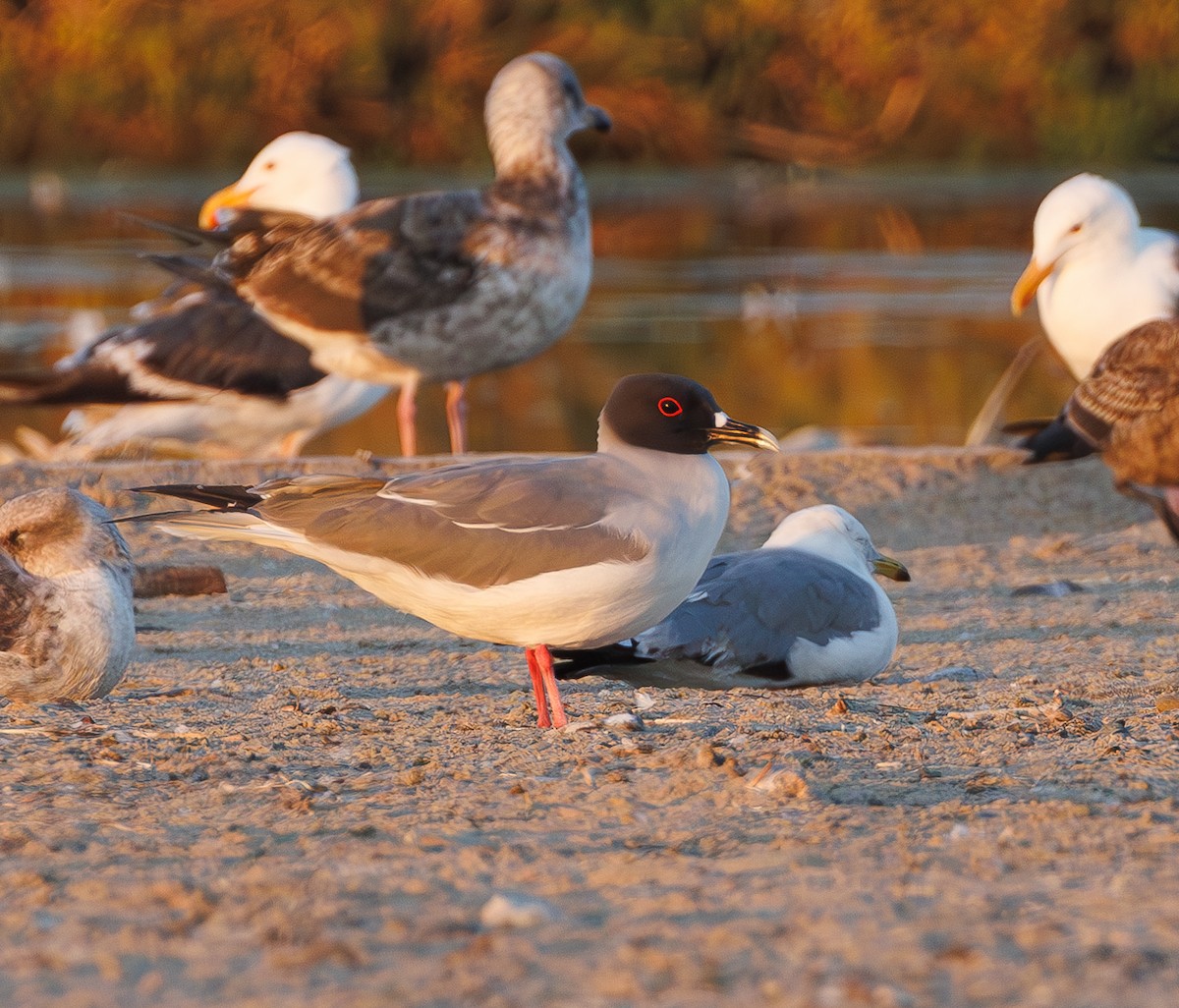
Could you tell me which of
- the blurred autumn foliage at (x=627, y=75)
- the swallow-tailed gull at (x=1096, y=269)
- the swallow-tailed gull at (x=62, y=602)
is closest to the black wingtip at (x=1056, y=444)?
the swallow-tailed gull at (x=1096, y=269)

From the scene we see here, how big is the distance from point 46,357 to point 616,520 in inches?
349

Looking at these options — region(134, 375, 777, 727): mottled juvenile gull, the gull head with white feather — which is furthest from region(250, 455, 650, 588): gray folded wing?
the gull head with white feather

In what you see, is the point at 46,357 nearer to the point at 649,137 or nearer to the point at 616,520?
the point at 616,520

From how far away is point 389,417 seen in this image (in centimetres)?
1148

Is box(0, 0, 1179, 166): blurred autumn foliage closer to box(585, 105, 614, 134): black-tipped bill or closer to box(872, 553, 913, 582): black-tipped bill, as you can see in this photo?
box(585, 105, 614, 134): black-tipped bill

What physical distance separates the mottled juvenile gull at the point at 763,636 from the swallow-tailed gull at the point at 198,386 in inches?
141

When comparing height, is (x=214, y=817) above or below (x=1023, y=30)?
below

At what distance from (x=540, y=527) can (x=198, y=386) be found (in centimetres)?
441

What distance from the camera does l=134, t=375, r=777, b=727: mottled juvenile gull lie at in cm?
406

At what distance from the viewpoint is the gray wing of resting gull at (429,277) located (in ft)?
24.6

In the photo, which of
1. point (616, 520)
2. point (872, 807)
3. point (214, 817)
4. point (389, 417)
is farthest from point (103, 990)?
point (389, 417)

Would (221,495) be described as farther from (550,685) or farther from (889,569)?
Result: (889,569)

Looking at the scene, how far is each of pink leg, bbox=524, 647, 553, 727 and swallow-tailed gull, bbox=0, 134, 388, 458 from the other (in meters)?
4.05

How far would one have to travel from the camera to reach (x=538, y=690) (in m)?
4.26
